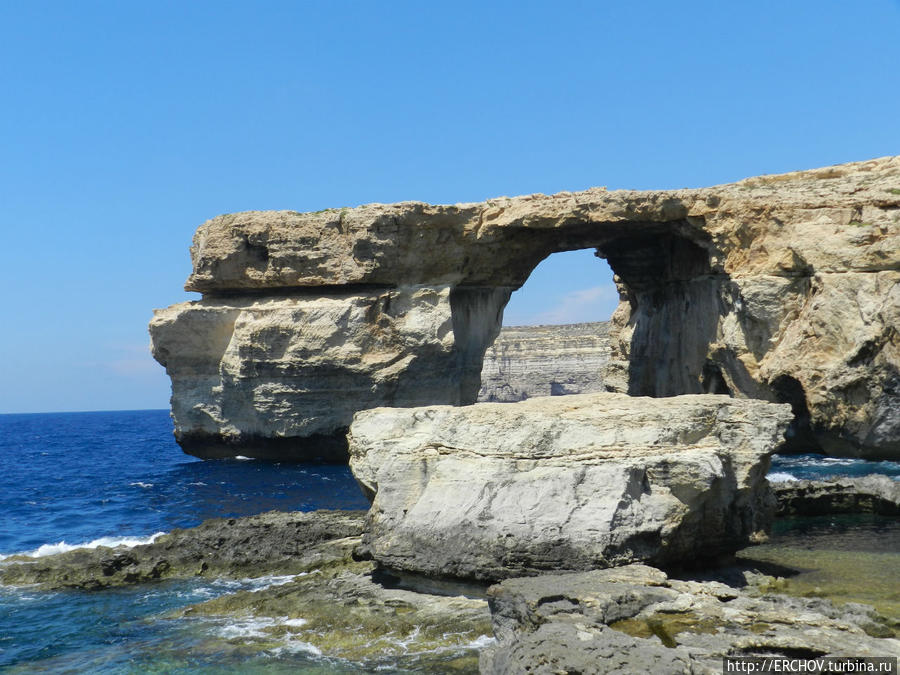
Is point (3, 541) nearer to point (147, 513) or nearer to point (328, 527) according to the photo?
point (147, 513)

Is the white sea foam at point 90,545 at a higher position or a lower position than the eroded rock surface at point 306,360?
lower

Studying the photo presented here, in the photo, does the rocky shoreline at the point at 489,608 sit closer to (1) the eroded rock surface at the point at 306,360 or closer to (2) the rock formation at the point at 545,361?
(1) the eroded rock surface at the point at 306,360

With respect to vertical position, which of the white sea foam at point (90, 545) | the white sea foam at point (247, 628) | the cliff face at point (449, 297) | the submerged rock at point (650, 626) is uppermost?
the cliff face at point (449, 297)

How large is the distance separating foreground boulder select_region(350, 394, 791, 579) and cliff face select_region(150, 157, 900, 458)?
15.6 metres

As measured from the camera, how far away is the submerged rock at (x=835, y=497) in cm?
1719

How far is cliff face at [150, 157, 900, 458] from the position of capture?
26156mm

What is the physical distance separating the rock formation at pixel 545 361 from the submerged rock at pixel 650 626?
196 ft

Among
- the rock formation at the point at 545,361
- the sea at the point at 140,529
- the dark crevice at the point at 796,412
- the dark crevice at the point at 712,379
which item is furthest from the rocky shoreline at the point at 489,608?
the rock formation at the point at 545,361

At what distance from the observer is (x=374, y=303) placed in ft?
97.3

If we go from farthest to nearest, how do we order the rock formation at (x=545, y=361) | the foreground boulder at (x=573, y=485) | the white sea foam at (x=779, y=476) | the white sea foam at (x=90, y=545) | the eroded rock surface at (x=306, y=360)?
the rock formation at (x=545, y=361), the eroded rock surface at (x=306, y=360), the white sea foam at (x=779, y=476), the white sea foam at (x=90, y=545), the foreground boulder at (x=573, y=485)

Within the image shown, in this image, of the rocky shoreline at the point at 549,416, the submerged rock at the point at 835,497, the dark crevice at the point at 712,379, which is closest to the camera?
the rocky shoreline at the point at 549,416

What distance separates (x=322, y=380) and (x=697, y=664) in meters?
23.5

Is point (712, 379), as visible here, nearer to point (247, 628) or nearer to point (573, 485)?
point (573, 485)

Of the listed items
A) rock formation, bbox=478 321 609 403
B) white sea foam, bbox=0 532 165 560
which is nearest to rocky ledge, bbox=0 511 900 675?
white sea foam, bbox=0 532 165 560
